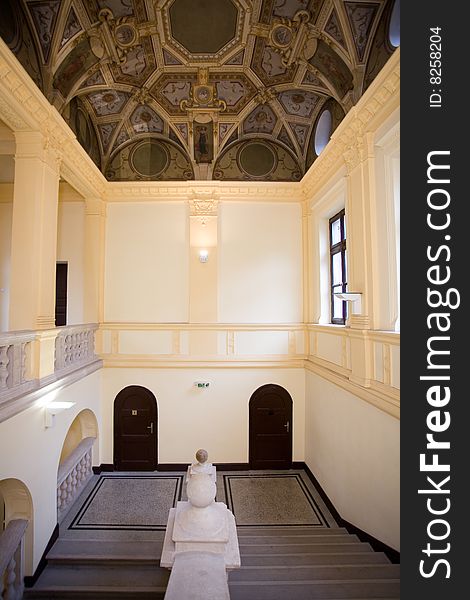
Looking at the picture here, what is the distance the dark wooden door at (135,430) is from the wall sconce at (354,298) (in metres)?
5.41

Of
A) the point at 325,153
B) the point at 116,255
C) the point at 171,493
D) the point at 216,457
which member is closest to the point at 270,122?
the point at 325,153

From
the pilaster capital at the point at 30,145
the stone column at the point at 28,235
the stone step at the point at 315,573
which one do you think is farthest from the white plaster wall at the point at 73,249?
the stone step at the point at 315,573

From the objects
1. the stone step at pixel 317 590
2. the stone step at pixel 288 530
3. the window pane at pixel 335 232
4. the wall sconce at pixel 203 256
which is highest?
the window pane at pixel 335 232

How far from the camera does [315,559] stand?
4.87 m

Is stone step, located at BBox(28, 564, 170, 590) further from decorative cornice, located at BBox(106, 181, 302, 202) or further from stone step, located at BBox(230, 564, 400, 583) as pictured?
decorative cornice, located at BBox(106, 181, 302, 202)

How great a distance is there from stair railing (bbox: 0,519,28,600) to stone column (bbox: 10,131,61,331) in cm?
278

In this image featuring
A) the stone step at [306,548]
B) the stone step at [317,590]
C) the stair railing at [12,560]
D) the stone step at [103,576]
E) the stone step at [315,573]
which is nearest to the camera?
the stone step at [317,590]

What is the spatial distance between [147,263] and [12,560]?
20.2 feet

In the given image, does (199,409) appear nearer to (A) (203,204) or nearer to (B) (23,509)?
(B) (23,509)

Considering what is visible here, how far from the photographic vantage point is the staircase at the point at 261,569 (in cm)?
386

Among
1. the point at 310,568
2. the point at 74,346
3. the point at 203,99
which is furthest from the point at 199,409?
the point at 203,99

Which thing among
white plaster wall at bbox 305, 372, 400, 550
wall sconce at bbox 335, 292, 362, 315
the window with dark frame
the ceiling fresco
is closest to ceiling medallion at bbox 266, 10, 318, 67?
the ceiling fresco

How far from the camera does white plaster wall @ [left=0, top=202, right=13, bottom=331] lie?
872 cm

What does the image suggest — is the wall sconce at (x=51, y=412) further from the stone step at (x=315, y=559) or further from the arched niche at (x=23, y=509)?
the stone step at (x=315, y=559)
